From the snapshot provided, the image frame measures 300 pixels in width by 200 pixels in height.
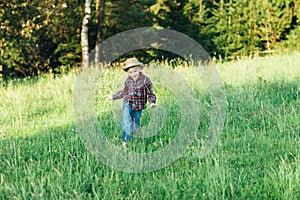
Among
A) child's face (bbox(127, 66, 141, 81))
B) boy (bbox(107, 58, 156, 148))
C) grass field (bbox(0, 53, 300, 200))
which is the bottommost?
grass field (bbox(0, 53, 300, 200))

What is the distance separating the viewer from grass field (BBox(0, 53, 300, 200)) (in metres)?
3.23

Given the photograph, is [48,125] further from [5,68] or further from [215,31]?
[215,31]

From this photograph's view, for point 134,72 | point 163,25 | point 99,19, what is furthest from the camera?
point 163,25

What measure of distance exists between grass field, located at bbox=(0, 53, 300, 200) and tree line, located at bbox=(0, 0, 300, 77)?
28.8ft

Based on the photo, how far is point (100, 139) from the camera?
453cm

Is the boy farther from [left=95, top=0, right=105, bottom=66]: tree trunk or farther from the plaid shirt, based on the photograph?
[left=95, top=0, right=105, bottom=66]: tree trunk

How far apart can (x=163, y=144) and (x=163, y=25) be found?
1525 cm

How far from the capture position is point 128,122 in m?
4.47

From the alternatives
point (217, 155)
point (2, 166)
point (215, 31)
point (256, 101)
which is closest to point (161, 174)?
point (217, 155)

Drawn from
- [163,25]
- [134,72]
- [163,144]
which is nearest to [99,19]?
[163,25]

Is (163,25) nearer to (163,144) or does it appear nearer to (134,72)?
(134,72)

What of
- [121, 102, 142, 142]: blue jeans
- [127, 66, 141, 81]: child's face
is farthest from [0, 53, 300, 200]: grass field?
[127, 66, 141, 81]: child's face

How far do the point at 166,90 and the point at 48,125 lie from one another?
108 inches

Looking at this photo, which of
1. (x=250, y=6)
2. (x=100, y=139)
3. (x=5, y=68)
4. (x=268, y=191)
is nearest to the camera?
(x=268, y=191)
